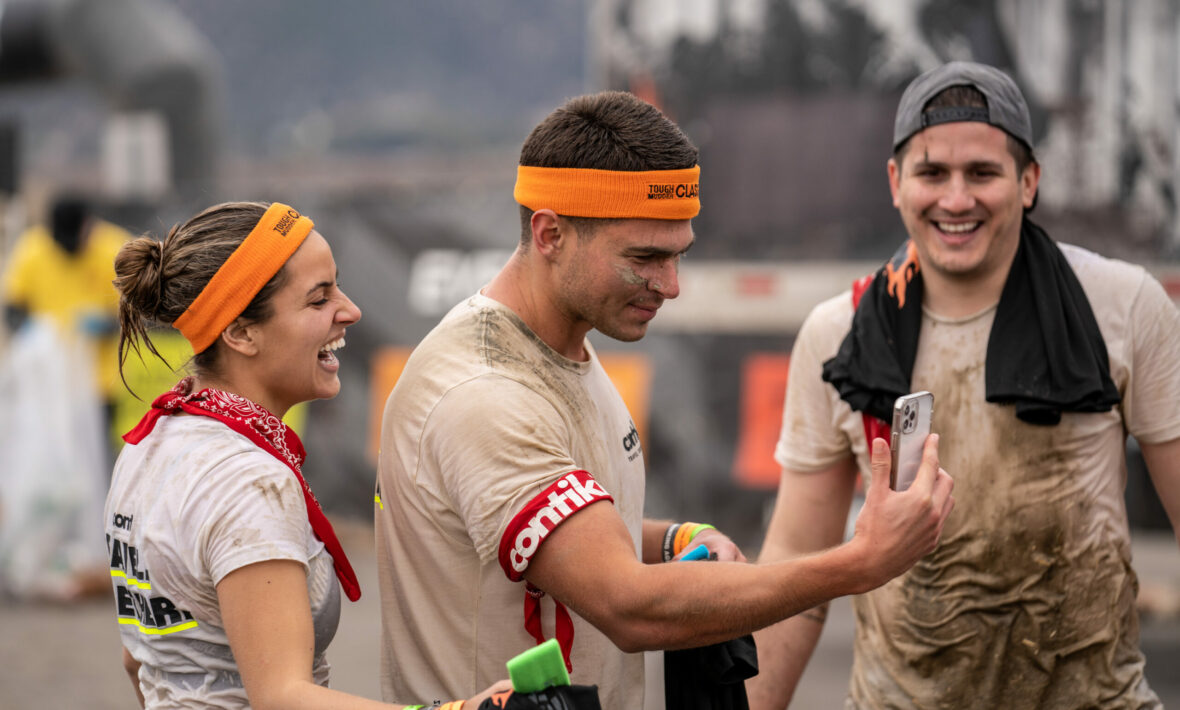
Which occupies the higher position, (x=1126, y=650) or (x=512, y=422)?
(x=512, y=422)

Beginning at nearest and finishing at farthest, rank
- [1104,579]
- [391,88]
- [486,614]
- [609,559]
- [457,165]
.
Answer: [609,559], [486,614], [1104,579], [457,165], [391,88]

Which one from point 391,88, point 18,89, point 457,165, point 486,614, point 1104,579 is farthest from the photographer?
point 391,88

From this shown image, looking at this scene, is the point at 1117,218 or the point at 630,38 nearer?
the point at 1117,218

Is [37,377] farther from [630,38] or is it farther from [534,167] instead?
[534,167]

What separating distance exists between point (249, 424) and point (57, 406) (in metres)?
6.34

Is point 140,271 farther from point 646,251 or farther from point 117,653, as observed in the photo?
point 117,653

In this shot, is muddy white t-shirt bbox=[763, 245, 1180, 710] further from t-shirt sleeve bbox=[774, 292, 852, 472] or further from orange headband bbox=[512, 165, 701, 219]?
orange headband bbox=[512, 165, 701, 219]

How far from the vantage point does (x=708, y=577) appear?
2189mm

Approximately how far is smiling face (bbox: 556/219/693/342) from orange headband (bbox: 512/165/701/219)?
3 centimetres

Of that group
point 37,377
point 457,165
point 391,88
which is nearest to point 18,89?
point 37,377

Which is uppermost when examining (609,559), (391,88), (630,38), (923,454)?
(391,88)

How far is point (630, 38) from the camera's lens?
8.39 m

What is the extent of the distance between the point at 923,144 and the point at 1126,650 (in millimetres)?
1260

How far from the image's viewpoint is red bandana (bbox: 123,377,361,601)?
2279mm
